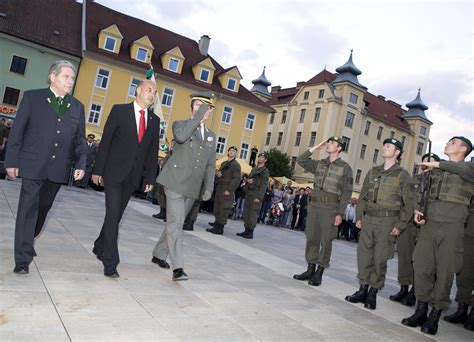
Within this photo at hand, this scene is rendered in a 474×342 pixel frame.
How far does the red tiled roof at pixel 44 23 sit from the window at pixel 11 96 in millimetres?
4042

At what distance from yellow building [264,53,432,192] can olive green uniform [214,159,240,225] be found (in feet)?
119

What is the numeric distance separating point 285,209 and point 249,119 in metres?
22.6

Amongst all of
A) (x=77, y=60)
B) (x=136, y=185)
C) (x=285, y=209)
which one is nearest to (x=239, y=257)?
(x=136, y=185)

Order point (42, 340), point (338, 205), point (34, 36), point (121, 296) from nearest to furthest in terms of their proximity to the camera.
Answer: point (42, 340) → point (121, 296) → point (338, 205) → point (34, 36)

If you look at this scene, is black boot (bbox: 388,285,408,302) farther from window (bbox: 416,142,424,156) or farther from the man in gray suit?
window (bbox: 416,142,424,156)

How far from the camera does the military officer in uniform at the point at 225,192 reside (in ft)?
35.2

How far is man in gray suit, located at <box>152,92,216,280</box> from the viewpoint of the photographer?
16.5ft

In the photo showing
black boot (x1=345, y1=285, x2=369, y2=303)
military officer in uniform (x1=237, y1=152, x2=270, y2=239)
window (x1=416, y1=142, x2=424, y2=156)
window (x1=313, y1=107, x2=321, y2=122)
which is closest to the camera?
black boot (x1=345, y1=285, x2=369, y2=303)

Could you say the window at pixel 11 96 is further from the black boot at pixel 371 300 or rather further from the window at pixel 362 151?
the window at pixel 362 151

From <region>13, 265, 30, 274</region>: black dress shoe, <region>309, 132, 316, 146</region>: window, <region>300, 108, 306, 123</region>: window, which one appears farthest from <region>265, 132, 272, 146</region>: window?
<region>13, 265, 30, 274</region>: black dress shoe

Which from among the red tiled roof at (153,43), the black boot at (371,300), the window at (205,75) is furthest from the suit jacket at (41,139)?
the window at (205,75)

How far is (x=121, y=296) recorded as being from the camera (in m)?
3.97

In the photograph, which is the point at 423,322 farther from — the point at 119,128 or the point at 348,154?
the point at 348,154

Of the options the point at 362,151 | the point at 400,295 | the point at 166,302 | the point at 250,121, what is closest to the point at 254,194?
the point at 400,295
